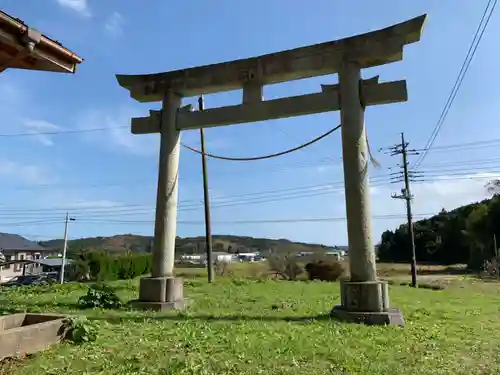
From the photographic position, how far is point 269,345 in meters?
4.78

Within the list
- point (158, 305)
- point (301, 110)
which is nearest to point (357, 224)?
point (301, 110)

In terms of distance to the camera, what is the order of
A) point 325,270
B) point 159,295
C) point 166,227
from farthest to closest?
point 325,270
point 166,227
point 159,295

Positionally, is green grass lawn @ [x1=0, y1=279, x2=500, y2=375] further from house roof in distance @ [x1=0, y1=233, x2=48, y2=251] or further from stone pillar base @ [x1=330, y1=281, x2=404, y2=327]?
house roof in distance @ [x1=0, y1=233, x2=48, y2=251]

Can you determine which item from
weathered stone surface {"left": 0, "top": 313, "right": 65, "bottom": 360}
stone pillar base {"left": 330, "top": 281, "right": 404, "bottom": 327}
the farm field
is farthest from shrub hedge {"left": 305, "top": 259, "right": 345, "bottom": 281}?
weathered stone surface {"left": 0, "top": 313, "right": 65, "bottom": 360}

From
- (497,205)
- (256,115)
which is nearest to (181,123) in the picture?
(256,115)

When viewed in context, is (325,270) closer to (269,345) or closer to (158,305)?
(158,305)

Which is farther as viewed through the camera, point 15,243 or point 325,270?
point 15,243

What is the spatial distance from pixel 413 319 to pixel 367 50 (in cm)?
455

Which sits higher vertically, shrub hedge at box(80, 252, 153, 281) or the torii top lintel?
the torii top lintel

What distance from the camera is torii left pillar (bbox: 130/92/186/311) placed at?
25.5 ft

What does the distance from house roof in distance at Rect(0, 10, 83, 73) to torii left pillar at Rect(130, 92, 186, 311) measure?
3141mm

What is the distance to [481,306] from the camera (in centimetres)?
913

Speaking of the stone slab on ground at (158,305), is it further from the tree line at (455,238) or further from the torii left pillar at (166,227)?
the tree line at (455,238)

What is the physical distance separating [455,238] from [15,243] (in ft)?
165
